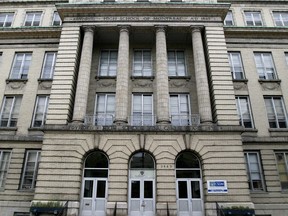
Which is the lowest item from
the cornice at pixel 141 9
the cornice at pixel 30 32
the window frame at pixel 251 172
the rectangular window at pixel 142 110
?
the window frame at pixel 251 172

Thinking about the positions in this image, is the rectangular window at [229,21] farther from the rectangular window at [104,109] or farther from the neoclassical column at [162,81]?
Result: the rectangular window at [104,109]

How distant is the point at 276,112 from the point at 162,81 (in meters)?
9.62

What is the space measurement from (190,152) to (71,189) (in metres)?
7.89

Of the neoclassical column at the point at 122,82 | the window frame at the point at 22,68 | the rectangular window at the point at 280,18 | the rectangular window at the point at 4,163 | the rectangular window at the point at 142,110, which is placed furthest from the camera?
the rectangular window at the point at 280,18

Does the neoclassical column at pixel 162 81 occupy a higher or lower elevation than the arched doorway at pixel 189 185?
higher

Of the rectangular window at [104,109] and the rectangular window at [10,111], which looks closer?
the rectangular window at [104,109]

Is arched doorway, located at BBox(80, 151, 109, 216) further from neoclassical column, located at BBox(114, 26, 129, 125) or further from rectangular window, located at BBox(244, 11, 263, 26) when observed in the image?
rectangular window, located at BBox(244, 11, 263, 26)

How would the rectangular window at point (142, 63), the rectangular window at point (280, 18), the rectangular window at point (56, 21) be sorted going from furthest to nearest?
the rectangular window at point (56, 21), the rectangular window at point (280, 18), the rectangular window at point (142, 63)

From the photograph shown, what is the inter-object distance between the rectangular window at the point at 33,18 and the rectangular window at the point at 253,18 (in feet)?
66.4

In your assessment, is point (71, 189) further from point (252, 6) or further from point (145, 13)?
point (252, 6)

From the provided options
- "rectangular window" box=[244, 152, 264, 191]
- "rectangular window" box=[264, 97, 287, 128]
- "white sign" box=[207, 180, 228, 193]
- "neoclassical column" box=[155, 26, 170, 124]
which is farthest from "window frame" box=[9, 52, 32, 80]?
"rectangular window" box=[264, 97, 287, 128]

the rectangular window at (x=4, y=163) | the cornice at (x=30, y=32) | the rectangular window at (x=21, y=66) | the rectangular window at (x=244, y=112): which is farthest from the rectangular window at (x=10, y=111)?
the rectangular window at (x=244, y=112)

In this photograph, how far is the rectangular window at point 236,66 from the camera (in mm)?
21594

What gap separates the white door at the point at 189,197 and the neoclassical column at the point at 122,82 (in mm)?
5719
